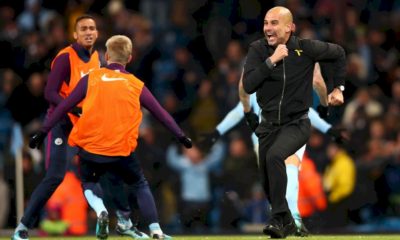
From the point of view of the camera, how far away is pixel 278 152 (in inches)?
426

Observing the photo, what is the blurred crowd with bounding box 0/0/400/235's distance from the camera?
1786 cm

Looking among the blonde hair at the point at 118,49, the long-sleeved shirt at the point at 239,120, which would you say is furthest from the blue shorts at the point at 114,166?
the long-sleeved shirt at the point at 239,120

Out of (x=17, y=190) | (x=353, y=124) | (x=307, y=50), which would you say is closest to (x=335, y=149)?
(x=353, y=124)

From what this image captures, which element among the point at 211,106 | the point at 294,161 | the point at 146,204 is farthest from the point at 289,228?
the point at 211,106

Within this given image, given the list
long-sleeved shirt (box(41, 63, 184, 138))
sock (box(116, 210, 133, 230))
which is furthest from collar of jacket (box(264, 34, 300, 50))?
sock (box(116, 210, 133, 230))

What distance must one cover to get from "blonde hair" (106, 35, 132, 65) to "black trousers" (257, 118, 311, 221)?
1.37 meters

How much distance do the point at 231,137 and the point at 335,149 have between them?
1468 millimetres

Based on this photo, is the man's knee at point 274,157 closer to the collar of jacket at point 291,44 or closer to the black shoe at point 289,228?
the black shoe at point 289,228

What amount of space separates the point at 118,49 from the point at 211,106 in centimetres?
843

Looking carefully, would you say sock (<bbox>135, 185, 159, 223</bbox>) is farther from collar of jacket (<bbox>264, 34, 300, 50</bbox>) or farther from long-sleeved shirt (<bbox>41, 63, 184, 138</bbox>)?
collar of jacket (<bbox>264, 34, 300, 50</bbox>)

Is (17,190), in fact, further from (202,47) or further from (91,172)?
(91,172)

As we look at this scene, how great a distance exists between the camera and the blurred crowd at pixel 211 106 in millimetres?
17859

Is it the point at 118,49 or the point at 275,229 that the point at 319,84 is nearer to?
the point at 275,229

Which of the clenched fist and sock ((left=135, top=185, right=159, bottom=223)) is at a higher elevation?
the clenched fist
